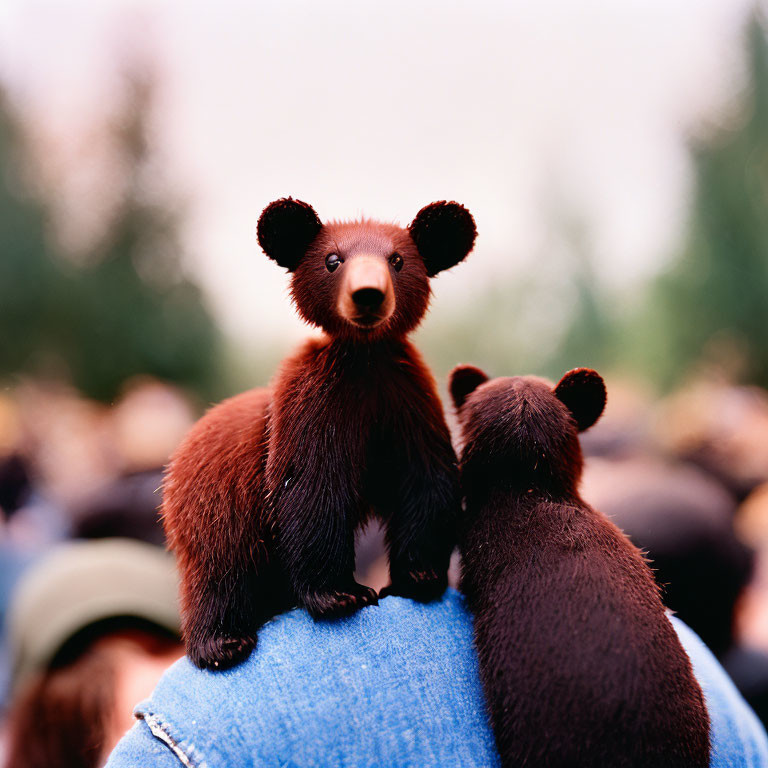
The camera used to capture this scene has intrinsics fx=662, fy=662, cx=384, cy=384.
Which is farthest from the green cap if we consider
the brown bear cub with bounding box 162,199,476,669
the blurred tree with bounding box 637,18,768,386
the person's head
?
the blurred tree with bounding box 637,18,768,386

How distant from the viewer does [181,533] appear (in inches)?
37.9

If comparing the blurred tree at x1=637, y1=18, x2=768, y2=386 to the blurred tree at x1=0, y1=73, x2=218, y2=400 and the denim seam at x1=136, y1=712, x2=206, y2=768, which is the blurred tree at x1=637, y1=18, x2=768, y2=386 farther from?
the denim seam at x1=136, y1=712, x2=206, y2=768

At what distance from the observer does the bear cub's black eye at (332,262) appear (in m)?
0.90

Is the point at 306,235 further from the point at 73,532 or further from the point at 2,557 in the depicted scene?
the point at 2,557

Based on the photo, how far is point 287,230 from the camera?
0.92m

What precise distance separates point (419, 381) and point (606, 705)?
47 centimetres

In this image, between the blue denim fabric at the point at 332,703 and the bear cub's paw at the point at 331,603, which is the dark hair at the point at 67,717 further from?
the bear cub's paw at the point at 331,603

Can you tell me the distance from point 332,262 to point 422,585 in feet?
1.51

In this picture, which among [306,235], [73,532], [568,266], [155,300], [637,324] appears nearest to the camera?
[306,235]

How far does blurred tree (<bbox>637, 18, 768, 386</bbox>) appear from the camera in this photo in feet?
24.7

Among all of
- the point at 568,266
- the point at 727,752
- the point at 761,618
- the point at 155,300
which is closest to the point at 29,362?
the point at 155,300

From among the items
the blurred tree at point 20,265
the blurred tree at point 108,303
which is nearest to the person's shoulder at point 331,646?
the blurred tree at point 108,303

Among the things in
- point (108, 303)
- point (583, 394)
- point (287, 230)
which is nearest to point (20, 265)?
point (108, 303)

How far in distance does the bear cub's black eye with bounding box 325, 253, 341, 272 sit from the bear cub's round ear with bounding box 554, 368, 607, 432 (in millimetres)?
374
